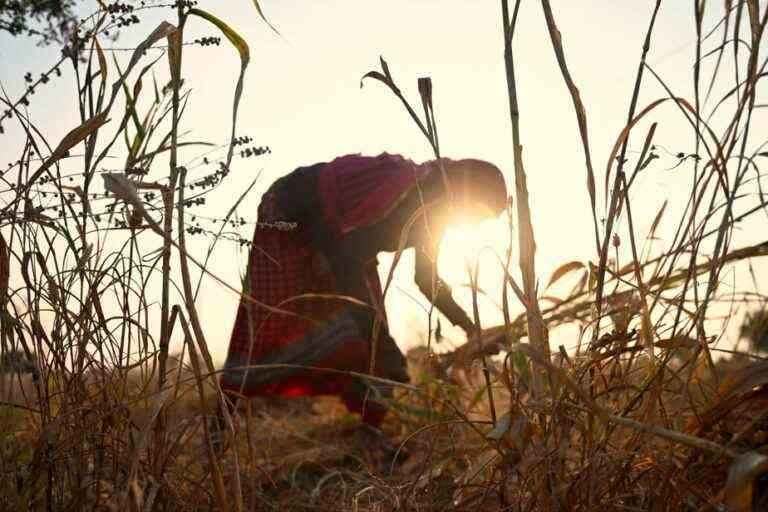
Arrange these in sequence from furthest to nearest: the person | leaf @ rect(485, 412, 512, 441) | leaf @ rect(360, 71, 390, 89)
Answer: the person → leaf @ rect(360, 71, 390, 89) → leaf @ rect(485, 412, 512, 441)

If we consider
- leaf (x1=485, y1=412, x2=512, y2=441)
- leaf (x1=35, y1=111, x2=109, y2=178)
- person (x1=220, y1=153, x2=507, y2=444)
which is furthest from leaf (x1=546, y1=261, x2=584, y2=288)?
person (x1=220, y1=153, x2=507, y2=444)

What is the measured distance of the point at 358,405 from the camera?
3.84 meters

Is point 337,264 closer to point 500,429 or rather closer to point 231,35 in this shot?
point 231,35

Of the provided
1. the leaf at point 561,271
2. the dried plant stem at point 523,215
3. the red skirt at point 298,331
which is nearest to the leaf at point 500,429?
the dried plant stem at point 523,215

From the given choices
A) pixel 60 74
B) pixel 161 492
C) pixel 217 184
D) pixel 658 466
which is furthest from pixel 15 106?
→ pixel 658 466

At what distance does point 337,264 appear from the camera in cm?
372

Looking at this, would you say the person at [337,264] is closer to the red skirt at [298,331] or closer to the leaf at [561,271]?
the red skirt at [298,331]

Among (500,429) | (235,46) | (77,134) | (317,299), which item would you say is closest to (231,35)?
(235,46)

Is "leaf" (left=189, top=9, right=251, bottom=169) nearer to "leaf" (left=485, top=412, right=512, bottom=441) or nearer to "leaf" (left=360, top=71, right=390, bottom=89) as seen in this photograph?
"leaf" (left=360, top=71, right=390, bottom=89)

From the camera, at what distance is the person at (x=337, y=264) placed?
142 inches

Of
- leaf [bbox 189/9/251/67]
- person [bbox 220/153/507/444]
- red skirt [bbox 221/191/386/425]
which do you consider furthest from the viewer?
red skirt [bbox 221/191/386/425]

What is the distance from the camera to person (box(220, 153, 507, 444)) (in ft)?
11.8

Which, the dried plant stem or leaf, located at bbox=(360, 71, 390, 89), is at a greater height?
leaf, located at bbox=(360, 71, 390, 89)

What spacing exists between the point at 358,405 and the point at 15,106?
2.87m
